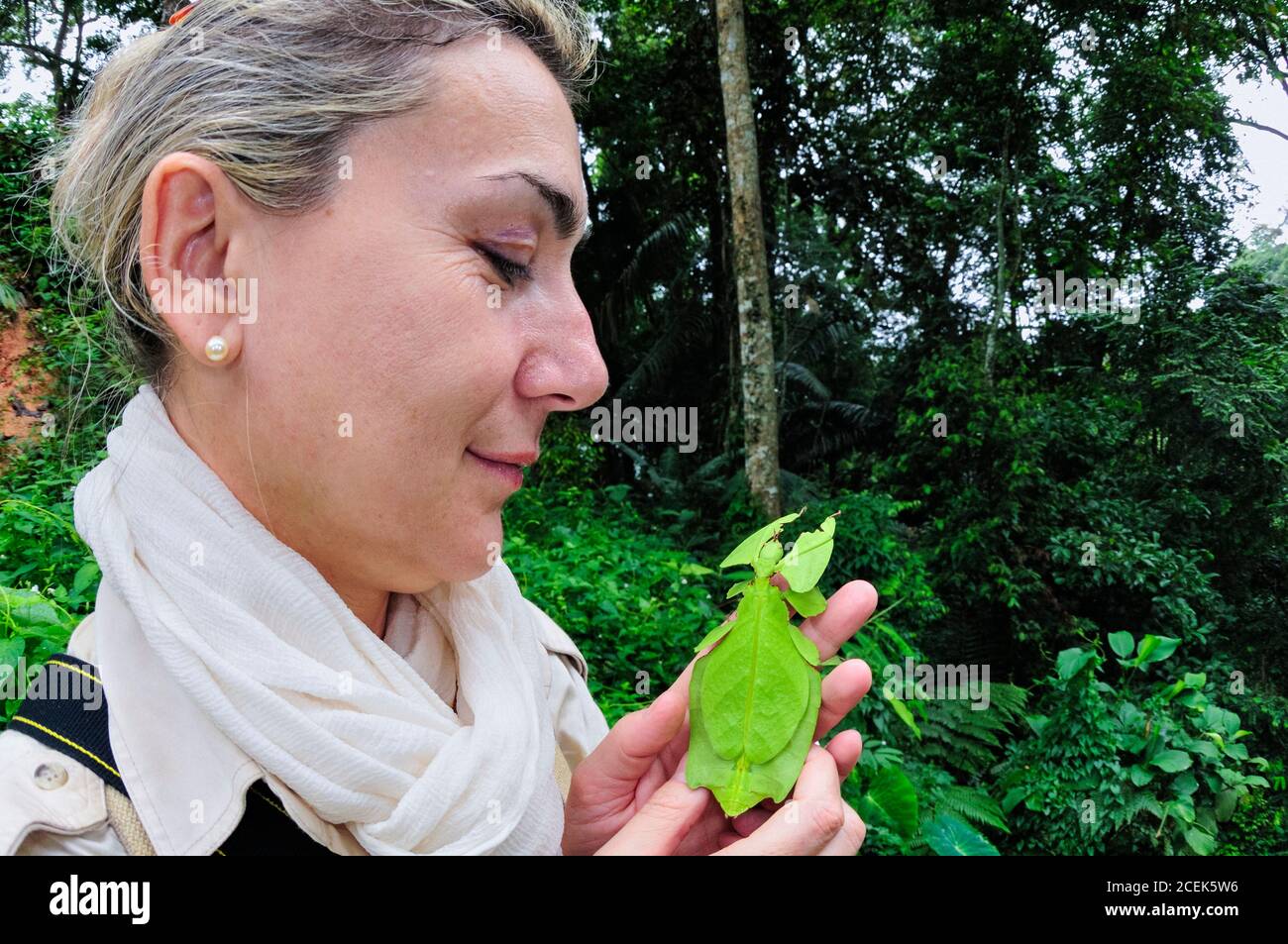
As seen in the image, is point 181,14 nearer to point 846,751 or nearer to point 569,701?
point 569,701

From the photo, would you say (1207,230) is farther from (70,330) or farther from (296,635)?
(70,330)

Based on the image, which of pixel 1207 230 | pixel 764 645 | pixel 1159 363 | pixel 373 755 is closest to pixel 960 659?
pixel 1159 363

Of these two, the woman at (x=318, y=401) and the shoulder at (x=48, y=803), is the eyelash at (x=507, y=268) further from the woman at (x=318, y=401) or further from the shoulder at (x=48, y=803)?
the shoulder at (x=48, y=803)

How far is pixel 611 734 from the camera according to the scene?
135 centimetres

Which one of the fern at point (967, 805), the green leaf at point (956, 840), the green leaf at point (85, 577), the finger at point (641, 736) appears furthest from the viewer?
the fern at point (967, 805)

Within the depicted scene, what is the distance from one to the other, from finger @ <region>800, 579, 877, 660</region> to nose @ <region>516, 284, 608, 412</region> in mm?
543

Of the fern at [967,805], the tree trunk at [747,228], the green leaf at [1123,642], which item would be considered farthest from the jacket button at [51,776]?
the tree trunk at [747,228]

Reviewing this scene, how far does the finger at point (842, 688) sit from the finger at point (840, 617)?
1.8 inches

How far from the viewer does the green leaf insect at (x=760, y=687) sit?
4.34ft

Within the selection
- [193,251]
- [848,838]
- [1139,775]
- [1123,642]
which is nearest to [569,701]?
[848,838]

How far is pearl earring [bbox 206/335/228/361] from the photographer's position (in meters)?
1.11

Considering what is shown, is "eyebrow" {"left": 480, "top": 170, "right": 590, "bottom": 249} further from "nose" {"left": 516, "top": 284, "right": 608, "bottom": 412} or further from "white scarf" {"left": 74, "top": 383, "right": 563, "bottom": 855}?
"white scarf" {"left": 74, "top": 383, "right": 563, "bottom": 855}

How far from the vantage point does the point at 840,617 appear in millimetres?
1435

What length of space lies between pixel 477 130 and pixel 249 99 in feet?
0.95
